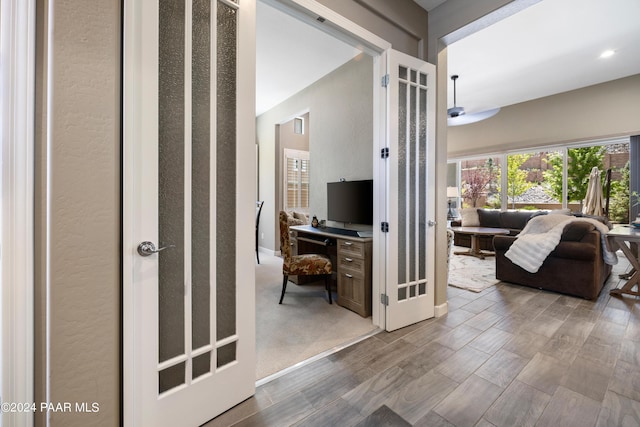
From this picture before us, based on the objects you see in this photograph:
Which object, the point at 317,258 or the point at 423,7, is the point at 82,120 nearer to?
the point at 317,258

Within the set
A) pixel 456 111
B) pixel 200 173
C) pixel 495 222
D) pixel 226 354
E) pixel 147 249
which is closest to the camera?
pixel 147 249

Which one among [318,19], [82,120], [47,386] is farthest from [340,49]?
[47,386]

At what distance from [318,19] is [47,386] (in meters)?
2.42

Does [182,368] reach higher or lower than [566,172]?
lower

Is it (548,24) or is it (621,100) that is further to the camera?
(621,100)

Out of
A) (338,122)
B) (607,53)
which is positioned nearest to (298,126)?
(338,122)

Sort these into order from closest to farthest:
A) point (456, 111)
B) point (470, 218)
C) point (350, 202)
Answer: point (350, 202), point (456, 111), point (470, 218)

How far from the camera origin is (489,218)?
21.5ft

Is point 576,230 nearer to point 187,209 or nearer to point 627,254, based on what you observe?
point 627,254

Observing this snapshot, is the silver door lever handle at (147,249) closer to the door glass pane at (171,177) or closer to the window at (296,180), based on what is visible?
the door glass pane at (171,177)

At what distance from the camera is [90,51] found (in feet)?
3.53

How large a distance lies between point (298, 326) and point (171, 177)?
1.78 metres

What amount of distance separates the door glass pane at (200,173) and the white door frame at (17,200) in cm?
56

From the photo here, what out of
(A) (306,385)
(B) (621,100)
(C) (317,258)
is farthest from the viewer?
(B) (621,100)
